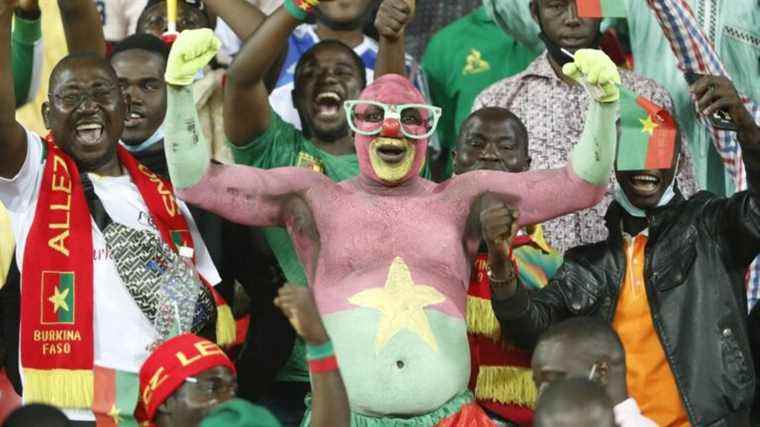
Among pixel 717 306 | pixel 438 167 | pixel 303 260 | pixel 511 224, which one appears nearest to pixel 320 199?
pixel 303 260

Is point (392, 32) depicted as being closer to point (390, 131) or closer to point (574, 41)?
point (390, 131)

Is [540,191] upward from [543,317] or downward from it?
upward

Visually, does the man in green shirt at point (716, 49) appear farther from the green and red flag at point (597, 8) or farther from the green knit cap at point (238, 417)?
the green knit cap at point (238, 417)

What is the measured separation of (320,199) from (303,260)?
224mm

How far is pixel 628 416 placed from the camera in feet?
19.2

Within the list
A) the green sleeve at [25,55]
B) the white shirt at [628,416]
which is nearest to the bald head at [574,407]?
the white shirt at [628,416]

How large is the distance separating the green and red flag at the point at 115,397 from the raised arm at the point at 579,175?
1295mm

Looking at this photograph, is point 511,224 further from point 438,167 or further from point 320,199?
point 438,167

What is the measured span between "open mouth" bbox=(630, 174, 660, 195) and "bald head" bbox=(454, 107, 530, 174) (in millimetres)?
557

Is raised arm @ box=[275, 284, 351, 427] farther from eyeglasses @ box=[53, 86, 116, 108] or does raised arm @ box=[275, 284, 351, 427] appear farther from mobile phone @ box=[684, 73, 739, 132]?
mobile phone @ box=[684, 73, 739, 132]

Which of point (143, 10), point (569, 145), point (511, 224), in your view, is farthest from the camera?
point (143, 10)

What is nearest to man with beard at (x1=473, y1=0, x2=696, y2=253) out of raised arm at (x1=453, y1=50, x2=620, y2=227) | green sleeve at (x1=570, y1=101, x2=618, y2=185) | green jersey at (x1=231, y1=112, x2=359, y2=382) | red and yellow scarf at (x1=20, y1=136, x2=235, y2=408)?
green jersey at (x1=231, y1=112, x2=359, y2=382)

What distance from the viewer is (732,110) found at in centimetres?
686

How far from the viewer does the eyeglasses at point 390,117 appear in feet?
21.8
